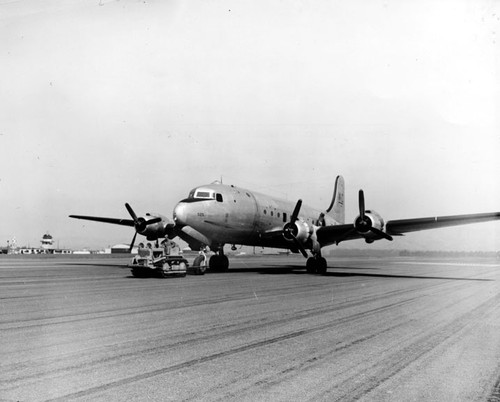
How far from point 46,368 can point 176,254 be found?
1725cm

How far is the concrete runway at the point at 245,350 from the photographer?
5.20 meters

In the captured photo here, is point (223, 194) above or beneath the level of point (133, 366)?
above

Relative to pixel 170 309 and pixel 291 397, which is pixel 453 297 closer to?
pixel 170 309

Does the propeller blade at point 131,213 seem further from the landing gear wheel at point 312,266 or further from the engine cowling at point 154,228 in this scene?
the landing gear wheel at point 312,266

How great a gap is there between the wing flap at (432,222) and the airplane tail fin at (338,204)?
13.5m

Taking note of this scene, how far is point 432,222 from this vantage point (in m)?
26.0

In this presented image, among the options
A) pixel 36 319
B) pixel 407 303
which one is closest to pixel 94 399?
pixel 36 319

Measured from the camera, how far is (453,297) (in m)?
15.2

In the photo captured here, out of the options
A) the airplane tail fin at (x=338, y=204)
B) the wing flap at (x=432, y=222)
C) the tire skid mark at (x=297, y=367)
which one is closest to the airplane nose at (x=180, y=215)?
the wing flap at (x=432, y=222)

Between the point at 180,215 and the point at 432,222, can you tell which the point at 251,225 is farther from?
the point at 432,222

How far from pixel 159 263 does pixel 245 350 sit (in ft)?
51.4

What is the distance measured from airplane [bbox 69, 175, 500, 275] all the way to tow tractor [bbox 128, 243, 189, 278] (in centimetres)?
194

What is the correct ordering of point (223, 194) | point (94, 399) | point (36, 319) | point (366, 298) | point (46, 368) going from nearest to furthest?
point (94, 399) → point (46, 368) → point (36, 319) → point (366, 298) → point (223, 194)

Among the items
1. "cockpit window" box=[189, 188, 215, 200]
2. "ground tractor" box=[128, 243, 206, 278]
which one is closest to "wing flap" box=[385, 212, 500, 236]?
"cockpit window" box=[189, 188, 215, 200]
